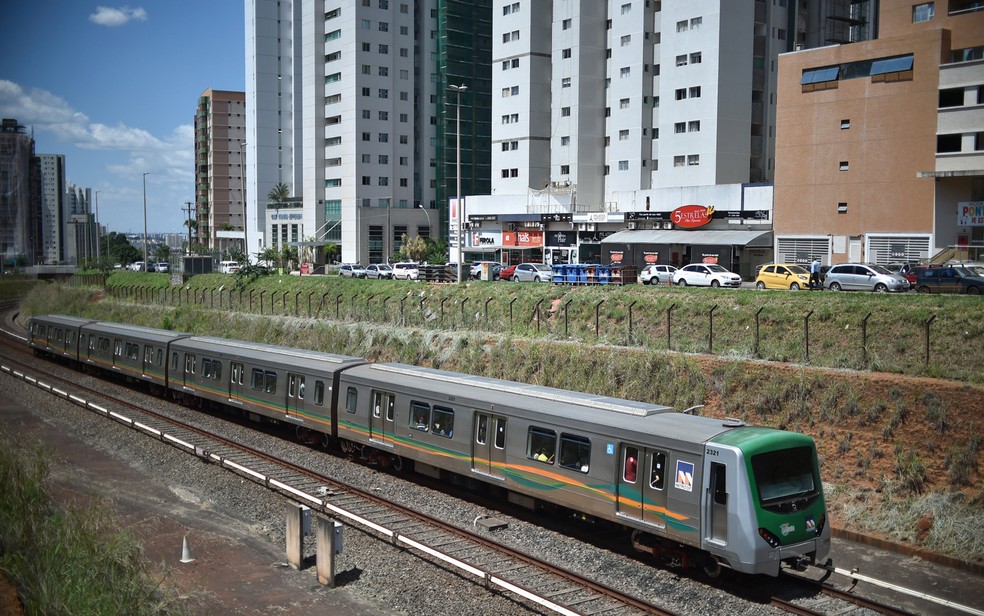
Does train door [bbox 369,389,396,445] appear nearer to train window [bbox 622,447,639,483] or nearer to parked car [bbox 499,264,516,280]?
train window [bbox 622,447,639,483]

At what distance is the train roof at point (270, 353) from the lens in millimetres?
23266

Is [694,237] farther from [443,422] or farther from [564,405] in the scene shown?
[564,405]

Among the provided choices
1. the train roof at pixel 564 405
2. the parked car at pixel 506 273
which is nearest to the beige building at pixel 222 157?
the parked car at pixel 506 273

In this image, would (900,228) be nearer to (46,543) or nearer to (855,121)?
(855,121)

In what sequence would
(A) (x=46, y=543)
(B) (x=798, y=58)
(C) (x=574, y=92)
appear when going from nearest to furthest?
(A) (x=46, y=543), (B) (x=798, y=58), (C) (x=574, y=92)

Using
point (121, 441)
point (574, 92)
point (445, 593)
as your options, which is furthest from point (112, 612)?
point (574, 92)

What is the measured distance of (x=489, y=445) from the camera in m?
17.5

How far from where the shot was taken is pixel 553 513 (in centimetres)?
1767

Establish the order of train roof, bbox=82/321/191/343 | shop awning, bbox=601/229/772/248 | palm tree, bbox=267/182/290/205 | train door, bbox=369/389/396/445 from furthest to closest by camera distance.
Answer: palm tree, bbox=267/182/290/205
shop awning, bbox=601/229/772/248
train roof, bbox=82/321/191/343
train door, bbox=369/389/396/445

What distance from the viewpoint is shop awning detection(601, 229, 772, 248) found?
52656 mm

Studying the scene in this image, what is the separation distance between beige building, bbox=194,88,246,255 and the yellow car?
118 m

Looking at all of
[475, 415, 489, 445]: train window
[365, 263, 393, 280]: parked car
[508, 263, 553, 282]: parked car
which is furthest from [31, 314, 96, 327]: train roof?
[475, 415, 489, 445]: train window

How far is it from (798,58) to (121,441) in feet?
144

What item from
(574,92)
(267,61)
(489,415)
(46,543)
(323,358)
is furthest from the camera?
(267,61)
